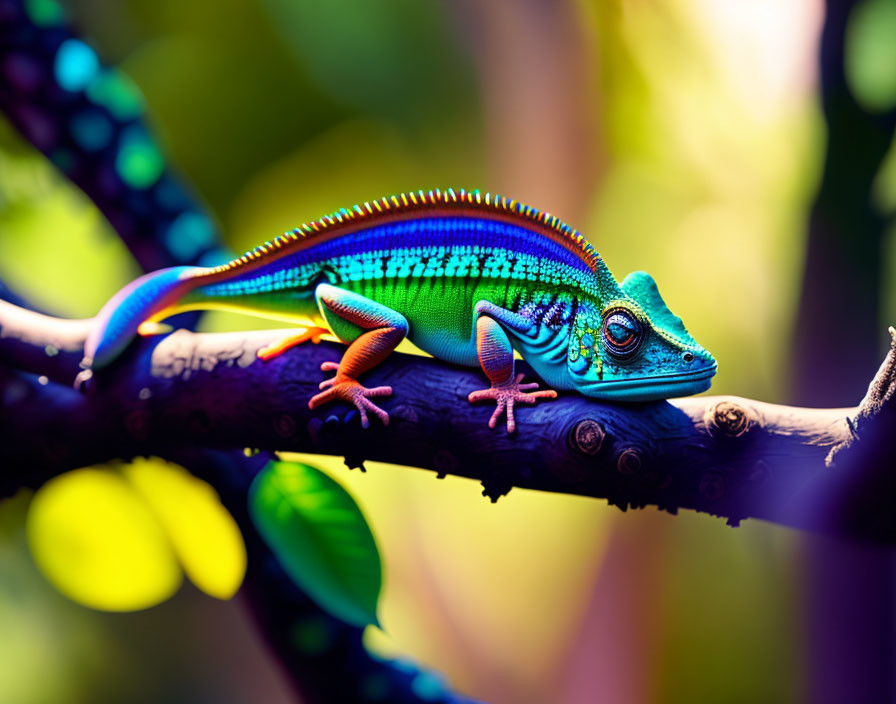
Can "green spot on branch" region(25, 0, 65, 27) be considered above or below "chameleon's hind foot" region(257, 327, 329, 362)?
above

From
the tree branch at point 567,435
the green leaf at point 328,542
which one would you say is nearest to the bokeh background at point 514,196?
the green leaf at point 328,542

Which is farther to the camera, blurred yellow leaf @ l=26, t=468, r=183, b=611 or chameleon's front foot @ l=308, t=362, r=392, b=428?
blurred yellow leaf @ l=26, t=468, r=183, b=611

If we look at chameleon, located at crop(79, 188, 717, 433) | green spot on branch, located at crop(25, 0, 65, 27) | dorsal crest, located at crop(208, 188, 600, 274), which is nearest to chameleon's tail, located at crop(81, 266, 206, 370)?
chameleon, located at crop(79, 188, 717, 433)

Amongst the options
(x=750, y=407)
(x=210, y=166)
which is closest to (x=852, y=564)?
(x=750, y=407)

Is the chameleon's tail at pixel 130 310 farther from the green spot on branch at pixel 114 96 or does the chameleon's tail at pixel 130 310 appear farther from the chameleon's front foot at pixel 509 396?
the green spot on branch at pixel 114 96

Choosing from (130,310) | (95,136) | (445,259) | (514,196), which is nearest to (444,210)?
(445,259)

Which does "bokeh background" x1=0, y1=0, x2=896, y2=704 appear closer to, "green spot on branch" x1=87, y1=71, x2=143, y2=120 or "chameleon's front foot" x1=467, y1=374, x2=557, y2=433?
"green spot on branch" x1=87, y1=71, x2=143, y2=120

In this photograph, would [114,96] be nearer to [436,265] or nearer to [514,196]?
[514,196]

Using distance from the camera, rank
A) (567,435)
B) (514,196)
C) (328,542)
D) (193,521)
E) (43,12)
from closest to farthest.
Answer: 1. (567,435)
2. (328,542)
3. (43,12)
4. (193,521)
5. (514,196)
